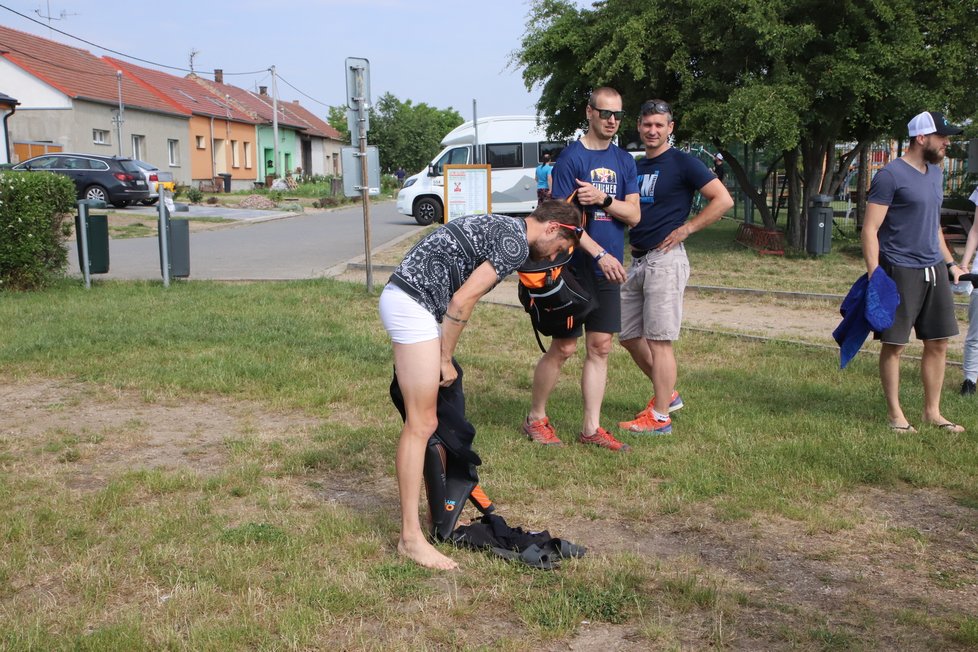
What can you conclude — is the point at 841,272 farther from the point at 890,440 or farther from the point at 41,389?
the point at 41,389

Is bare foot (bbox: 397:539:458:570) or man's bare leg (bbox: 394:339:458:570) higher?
man's bare leg (bbox: 394:339:458:570)

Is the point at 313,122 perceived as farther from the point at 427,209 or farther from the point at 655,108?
the point at 655,108

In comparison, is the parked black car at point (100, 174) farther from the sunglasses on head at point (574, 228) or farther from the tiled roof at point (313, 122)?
the tiled roof at point (313, 122)

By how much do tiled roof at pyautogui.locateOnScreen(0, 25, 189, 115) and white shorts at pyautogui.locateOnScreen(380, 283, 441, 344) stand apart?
37474 mm

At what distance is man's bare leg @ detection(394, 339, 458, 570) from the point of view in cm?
385

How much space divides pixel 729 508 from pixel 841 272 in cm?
1090

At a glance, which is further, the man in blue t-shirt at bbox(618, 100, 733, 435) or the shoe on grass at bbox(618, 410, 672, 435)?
the shoe on grass at bbox(618, 410, 672, 435)

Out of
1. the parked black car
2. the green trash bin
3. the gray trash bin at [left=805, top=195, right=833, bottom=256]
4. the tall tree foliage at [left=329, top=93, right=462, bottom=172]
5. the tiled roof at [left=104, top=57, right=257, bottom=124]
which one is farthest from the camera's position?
the tall tree foliage at [left=329, top=93, right=462, bottom=172]

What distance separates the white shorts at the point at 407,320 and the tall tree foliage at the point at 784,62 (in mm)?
12278

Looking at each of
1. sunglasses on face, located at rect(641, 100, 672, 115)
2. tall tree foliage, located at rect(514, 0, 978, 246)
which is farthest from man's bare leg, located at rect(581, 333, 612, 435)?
tall tree foliage, located at rect(514, 0, 978, 246)

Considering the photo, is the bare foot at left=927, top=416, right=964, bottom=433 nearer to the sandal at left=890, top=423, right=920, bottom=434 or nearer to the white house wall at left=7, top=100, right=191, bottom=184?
the sandal at left=890, top=423, right=920, bottom=434

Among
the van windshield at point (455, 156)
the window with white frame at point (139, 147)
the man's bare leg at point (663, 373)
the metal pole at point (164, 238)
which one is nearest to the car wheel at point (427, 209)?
the van windshield at point (455, 156)

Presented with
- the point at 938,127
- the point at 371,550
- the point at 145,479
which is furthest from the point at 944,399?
the point at 145,479

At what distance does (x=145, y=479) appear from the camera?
5.00 metres
